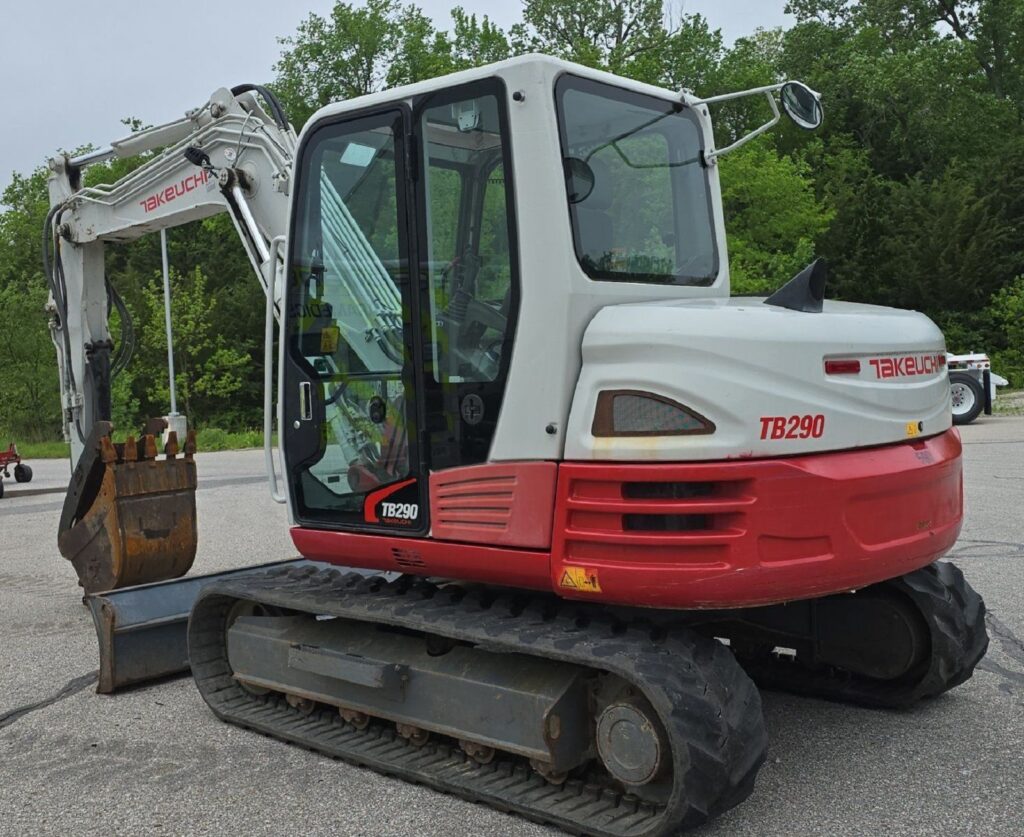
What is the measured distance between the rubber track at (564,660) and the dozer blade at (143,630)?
2.37 feet

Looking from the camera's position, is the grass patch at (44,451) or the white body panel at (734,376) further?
the grass patch at (44,451)

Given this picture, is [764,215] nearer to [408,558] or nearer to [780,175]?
[780,175]

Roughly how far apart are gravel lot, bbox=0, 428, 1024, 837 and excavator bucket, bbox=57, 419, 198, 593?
55 centimetres

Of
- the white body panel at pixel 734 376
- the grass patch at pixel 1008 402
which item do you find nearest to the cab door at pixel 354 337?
the white body panel at pixel 734 376

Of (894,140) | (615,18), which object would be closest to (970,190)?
(894,140)

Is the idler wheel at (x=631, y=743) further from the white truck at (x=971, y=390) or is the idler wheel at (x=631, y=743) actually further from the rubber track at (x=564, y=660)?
the white truck at (x=971, y=390)

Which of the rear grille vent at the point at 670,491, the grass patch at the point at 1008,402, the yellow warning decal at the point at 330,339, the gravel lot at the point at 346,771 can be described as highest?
the yellow warning decal at the point at 330,339

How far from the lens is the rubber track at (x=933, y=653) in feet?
15.2

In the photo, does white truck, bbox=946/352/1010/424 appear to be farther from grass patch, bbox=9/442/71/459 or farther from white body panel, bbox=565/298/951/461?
grass patch, bbox=9/442/71/459

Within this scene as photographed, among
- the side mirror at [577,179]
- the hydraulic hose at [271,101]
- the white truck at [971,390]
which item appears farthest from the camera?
the white truck at [971,390]

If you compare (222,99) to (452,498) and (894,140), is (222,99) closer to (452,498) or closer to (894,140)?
(452,498)

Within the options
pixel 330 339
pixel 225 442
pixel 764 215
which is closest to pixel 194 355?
pixel 225 442

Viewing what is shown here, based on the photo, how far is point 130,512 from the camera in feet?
21.5

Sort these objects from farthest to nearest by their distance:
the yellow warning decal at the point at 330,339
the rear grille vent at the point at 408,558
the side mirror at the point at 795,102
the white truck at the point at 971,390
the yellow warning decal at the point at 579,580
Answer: the white truck at the point at 971,390
the yellow warning decal at the point at 330,339
the rear grille vent at the point at 408,558
the side mirror at the point at 795,102
the yellow warning decal at the point at 579,580
